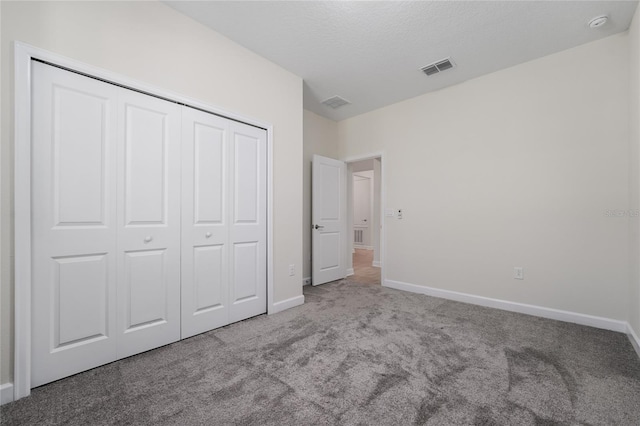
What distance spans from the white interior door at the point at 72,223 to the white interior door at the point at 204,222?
511mm

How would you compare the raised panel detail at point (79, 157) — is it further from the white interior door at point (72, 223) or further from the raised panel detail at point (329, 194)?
the raised panel detail at point (329, 194)

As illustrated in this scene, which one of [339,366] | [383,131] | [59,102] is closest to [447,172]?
[383,131]

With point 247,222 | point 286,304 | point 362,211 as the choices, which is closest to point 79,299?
point 247,222

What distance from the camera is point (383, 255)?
13.5 ft

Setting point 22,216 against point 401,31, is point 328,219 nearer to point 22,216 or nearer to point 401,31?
point 401,31

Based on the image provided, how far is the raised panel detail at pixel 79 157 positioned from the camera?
169 centimetres

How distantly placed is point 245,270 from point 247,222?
496mm

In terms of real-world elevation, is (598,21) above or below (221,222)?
above

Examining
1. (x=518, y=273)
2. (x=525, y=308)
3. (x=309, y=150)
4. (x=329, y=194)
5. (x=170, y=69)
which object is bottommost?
(x=525, y=308)

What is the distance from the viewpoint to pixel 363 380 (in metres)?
1.69

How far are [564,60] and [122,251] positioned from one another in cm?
443

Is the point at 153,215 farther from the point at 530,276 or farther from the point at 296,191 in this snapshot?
the point at 530,276

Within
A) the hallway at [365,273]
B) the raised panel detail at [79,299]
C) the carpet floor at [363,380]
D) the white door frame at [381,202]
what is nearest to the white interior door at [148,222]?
the raised panel detail at [79,299]

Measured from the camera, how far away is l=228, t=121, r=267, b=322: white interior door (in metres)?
2.63
